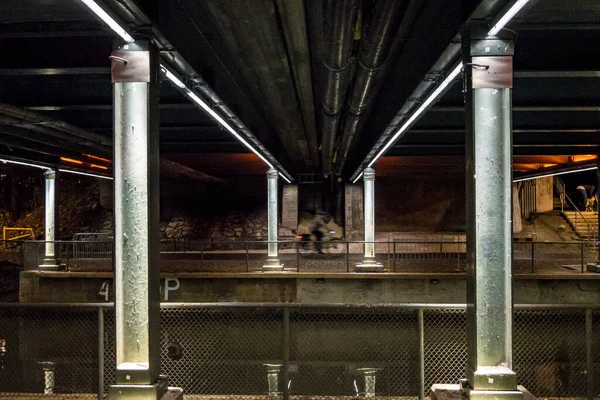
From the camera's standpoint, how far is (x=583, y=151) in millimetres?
16562

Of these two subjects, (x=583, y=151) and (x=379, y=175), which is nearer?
(x=583, y=151)

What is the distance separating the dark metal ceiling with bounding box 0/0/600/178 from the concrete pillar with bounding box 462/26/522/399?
497mm

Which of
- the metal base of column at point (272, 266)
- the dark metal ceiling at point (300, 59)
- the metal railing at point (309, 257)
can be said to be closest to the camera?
the dark metal ceiling at point (300, 59)

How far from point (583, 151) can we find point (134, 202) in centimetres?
1650

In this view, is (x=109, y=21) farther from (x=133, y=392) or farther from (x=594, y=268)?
(x=594, y=268)

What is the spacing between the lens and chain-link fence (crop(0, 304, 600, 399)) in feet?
30.6

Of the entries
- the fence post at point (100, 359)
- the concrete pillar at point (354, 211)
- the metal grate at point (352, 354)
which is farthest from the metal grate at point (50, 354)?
the concrete pillar at point (354, 211)

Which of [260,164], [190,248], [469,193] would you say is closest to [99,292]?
[260,164]

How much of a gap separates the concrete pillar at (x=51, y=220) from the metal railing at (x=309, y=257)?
35cm

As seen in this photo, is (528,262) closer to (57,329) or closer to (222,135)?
(222,135)

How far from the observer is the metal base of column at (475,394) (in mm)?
4578

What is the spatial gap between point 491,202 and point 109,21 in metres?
3.97

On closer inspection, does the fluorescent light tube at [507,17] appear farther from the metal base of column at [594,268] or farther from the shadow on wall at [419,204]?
the shadow on wall at [419,204]

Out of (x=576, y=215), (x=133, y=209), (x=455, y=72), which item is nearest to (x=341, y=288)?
(x=455, y=72)
